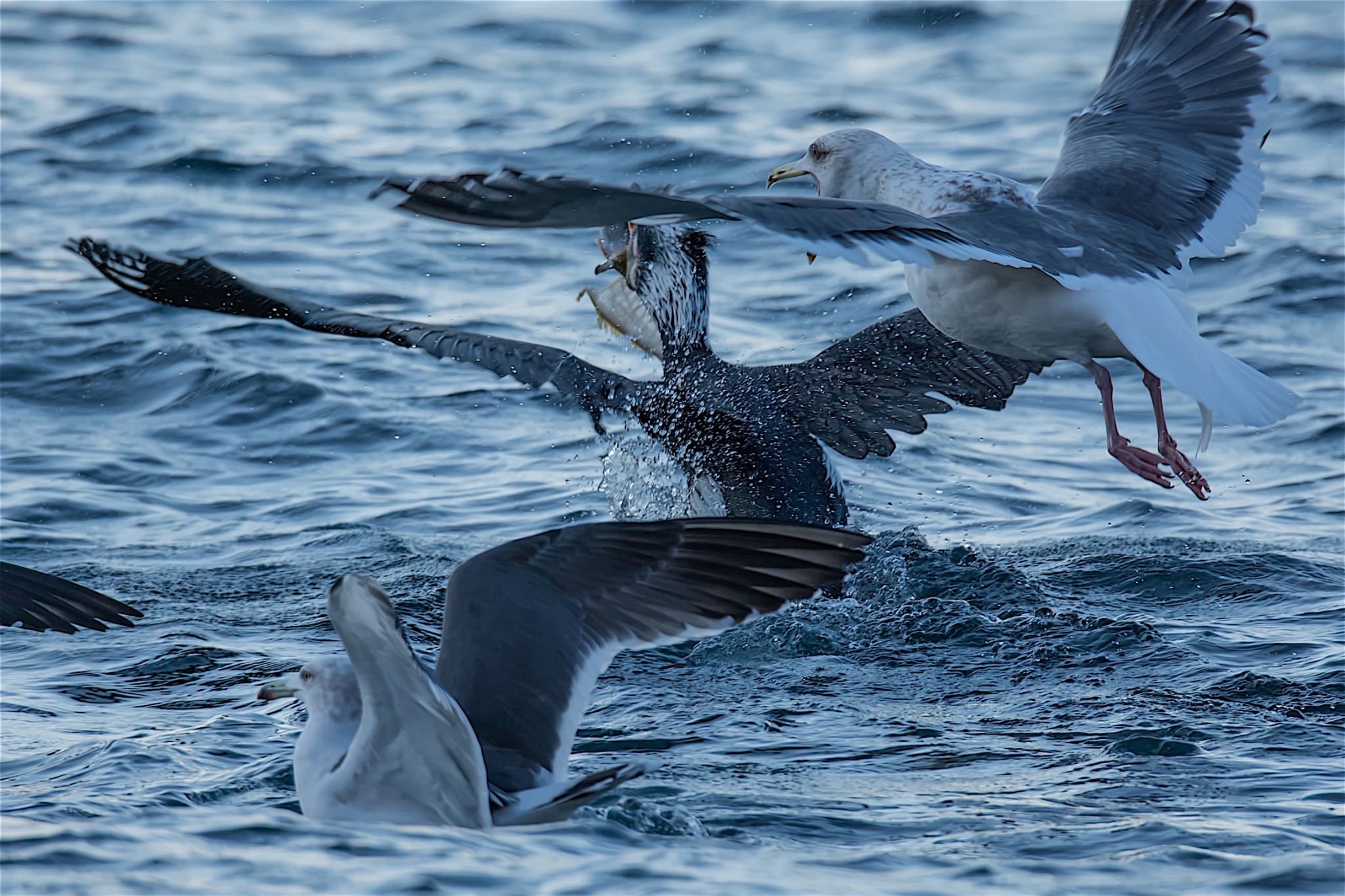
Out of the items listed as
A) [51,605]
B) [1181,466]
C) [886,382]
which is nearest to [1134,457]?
[1181,466]

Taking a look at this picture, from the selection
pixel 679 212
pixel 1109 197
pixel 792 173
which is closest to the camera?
pixel 679 212

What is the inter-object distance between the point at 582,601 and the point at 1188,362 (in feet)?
6.48

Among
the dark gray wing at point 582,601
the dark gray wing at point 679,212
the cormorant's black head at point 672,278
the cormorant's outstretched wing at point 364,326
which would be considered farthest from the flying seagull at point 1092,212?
the cormorant's outstretched wing at point 364,326

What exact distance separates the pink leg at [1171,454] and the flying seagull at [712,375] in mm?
1300

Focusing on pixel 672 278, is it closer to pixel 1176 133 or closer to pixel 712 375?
pixel 712 375

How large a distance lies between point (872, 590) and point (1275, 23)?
43.9ft

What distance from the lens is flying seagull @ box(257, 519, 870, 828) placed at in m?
4.11

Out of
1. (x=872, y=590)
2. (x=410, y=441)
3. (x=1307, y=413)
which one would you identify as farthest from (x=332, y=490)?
(x=1307, y=413)

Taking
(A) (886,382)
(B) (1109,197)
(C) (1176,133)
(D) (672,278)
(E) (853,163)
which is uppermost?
(C) (1176,133)

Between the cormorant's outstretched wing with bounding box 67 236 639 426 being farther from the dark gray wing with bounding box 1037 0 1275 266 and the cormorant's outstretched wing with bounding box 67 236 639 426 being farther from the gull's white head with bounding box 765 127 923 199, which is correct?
the dark gray wing with bounding box 1037 0 1275 266

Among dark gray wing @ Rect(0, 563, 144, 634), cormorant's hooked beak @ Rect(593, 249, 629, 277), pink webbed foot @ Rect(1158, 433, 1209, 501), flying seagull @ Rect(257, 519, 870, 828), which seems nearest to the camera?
flying seagull @ Rect(257, 519, 870, 828)

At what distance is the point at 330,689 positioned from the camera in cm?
455

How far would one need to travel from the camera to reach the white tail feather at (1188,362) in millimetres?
5098

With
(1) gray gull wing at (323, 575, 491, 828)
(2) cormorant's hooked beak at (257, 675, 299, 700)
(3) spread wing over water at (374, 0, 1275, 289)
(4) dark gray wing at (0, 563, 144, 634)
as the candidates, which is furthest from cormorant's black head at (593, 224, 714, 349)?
(1) gray gull wing at (323, 575, 491, 828)
